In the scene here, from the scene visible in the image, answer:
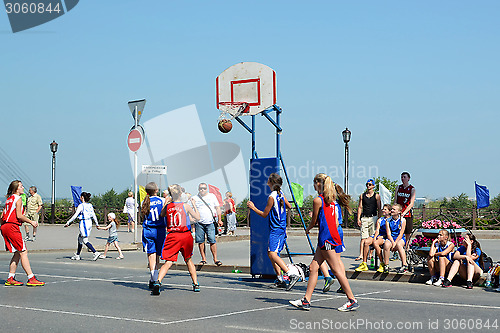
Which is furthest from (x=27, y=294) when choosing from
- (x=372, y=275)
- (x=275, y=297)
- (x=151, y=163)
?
(x=151, y=163)

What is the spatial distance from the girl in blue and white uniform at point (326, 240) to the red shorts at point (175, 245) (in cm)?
219

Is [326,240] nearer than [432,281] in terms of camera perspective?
Yes

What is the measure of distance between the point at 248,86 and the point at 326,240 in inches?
212

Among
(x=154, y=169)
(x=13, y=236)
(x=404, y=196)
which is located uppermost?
(x=154, y=169)

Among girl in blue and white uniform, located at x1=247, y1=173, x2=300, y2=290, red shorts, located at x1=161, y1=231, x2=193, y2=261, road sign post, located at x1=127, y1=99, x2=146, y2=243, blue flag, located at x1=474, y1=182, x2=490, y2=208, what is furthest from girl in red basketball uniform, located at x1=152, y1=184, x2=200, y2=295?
blue flag, located at x1=474, y1=182, x2=490, y2=208

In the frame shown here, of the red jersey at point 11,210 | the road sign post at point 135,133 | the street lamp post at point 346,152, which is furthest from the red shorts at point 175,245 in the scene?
the street lamp post at point 346,152

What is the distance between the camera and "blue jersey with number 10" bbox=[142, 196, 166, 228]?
10.7 metres

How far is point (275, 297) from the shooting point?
10094 mm

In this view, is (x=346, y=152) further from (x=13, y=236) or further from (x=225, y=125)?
(x=13, y=236)

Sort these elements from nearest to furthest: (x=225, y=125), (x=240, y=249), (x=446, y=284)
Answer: (x=446, y=284) < (x=225, y=125) < (x=240, y=249)

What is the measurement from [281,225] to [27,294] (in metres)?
4.07

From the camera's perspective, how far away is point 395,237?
515 inches

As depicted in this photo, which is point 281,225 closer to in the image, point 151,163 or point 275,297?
point 275,297

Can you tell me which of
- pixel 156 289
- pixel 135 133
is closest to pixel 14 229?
pixel 156 289
